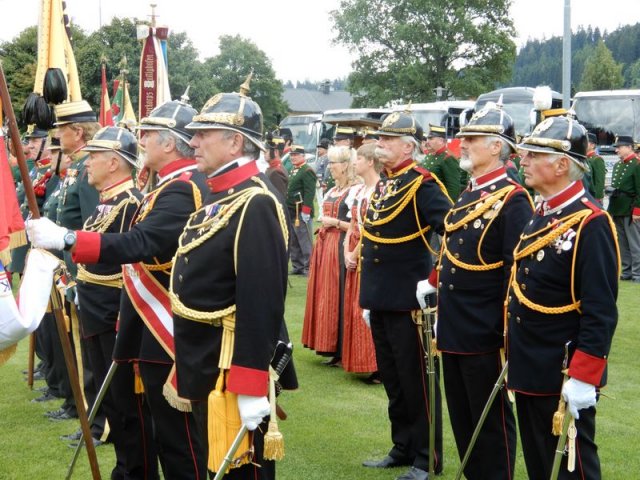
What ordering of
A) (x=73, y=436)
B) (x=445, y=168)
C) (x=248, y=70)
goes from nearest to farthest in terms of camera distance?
(x=73, y=436)
(x=445, y=168)
(x=248, y=70)

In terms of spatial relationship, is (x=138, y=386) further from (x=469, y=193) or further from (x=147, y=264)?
(x=469, y=193)

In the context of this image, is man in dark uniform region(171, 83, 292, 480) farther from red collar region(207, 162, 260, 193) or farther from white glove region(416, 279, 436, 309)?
white glove region(416, 279, 436, 309)

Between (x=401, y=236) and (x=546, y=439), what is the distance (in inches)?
73.7

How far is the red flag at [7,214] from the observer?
4225 millimetres

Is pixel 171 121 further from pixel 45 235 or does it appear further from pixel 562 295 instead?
pixel 562 295

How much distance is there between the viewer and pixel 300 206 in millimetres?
14445

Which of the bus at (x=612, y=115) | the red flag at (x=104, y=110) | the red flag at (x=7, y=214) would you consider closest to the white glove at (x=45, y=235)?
the red flag at (x=7, y=214)

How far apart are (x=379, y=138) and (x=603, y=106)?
1882 cm

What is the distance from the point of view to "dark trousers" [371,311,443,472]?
532cm

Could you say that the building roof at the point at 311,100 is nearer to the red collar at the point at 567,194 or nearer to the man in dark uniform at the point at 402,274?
the man in dark uniform at the point at 402,274

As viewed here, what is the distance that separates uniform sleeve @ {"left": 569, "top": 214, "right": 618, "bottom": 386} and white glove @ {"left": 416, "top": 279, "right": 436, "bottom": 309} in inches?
57.8

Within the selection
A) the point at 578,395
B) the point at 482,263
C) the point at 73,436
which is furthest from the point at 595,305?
the point at 73,436

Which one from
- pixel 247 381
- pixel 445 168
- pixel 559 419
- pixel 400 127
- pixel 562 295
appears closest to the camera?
pixel 247 381

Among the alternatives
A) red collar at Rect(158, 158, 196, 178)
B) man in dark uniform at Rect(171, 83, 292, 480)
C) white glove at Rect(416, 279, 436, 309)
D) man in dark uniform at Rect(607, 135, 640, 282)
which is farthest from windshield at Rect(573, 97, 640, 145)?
man in dark uniform at Rect(171, 83, 292, 480)
